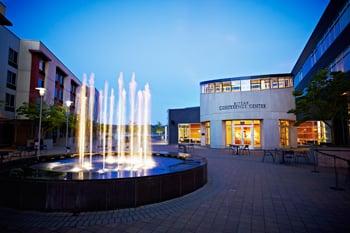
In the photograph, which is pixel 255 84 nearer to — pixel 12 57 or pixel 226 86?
pixel 226 86

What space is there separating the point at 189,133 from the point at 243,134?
12.0m

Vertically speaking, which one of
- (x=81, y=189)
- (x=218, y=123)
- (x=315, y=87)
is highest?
(x=315, y=87)

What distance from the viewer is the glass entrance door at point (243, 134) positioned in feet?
83.3

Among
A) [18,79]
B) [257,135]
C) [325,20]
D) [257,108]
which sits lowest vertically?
[257,135]

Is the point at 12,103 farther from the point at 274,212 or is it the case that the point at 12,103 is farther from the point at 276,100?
the point at 276,100

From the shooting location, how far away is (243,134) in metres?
25.7

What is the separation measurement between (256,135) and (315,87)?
13013mm

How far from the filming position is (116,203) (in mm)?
4883

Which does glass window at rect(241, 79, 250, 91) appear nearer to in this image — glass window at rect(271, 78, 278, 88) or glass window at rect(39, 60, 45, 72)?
glass window at rect(271, 78, 278, 88)

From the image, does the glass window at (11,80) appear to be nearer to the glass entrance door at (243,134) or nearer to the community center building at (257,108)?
the community center building at (257,108)

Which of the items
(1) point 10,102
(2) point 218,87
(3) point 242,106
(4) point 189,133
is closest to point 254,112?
(3) point 242,106

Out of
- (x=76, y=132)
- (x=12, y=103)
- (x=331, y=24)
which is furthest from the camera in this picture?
(x=76, y=132)

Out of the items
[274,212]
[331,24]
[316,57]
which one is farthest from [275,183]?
[316,57]

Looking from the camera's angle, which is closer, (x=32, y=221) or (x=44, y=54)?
(x=32, y=221)
